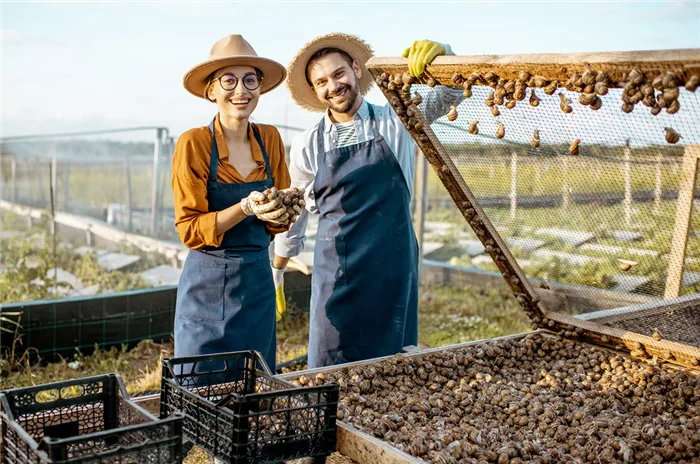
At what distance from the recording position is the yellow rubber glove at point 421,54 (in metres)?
2.67

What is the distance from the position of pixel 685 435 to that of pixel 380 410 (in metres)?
1.06

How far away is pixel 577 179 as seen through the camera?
3125mm

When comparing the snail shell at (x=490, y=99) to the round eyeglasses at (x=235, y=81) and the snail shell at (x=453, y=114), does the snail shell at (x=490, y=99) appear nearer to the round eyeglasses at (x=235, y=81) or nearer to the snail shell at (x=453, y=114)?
the snail shell at (x=453, y=114)

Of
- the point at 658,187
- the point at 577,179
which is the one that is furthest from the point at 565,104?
the point at 658,187

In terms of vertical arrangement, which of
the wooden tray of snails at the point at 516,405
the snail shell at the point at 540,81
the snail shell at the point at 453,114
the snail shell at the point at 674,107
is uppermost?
the snail shell at the point at 540,81

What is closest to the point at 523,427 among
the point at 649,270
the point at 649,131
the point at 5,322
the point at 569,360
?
the point at 569,360

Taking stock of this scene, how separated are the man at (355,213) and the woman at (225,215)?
17.1 inches

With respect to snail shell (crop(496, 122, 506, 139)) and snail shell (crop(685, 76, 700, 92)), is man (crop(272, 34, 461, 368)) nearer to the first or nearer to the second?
snail shell (crop(496, 122, 506, 139))

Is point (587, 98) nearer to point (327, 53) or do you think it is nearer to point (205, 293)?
point (327, 53)

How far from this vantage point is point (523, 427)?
2.48 meters

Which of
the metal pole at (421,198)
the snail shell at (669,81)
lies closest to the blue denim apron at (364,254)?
the snail shell at (669,81)

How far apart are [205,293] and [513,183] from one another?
156cm

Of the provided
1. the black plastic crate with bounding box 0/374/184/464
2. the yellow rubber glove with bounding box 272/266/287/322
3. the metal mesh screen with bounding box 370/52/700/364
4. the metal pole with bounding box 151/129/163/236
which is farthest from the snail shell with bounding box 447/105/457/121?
the metal pole with bounding box 151/129/163/236

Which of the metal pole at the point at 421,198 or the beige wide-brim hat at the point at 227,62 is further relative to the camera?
Answer: the metal pole at the point at 421,198
